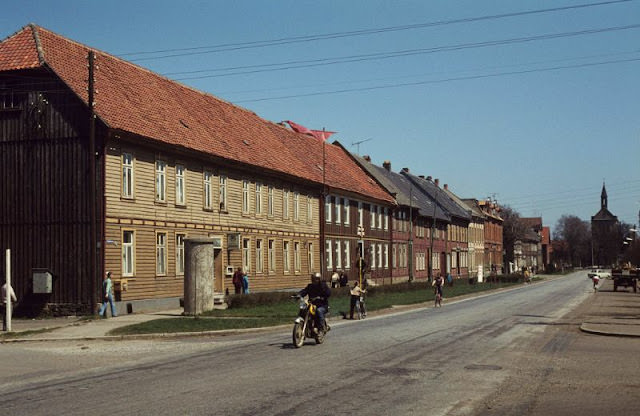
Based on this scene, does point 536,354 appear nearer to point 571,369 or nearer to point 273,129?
point 571,369

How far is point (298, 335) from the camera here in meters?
17.7

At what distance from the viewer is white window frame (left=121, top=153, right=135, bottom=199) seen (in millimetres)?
30922

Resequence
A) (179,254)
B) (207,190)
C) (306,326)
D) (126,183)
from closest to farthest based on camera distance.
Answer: (306,326), (126,183), (179,254), (207,190)

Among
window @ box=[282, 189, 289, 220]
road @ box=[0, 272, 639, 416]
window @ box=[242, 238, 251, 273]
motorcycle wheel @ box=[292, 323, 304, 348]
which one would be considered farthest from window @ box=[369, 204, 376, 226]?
motorcycle wheel @ box=[292, 323, 304, 348]

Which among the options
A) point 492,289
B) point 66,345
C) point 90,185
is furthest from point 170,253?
point 492,289

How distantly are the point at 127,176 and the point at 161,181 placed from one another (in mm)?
2458

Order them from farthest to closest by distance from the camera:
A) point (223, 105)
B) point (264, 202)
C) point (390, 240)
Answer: point (390, 240)
point (223, 105)
point (264, 202)

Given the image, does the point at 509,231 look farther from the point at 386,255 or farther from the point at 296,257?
the point at 296,257

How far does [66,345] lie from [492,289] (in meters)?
48.0

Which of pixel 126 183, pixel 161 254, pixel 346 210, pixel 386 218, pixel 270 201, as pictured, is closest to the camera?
pixel 126 183

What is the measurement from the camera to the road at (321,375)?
10.2 m

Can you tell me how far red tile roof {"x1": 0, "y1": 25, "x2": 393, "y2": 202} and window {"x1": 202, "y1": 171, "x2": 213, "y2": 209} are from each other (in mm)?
1174

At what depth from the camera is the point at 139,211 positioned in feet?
104

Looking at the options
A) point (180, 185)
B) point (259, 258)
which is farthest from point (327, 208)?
point (180, 185)
